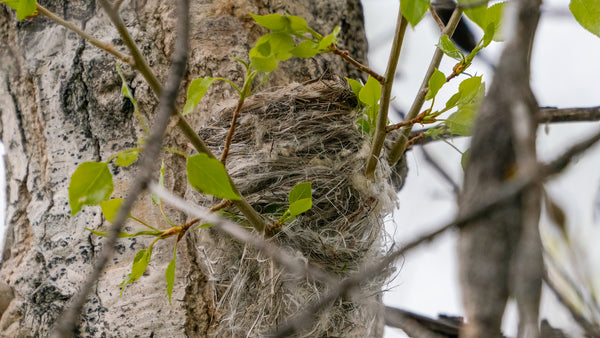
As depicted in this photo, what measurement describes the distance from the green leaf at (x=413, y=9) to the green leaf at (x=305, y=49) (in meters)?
0.17

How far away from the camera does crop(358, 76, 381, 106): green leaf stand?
3.51ft

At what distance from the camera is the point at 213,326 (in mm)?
1205

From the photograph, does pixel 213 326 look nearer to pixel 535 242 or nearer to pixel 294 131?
pixel 294 131

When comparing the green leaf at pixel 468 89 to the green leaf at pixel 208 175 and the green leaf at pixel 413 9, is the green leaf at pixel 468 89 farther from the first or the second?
the green leaf at pixel 208 175

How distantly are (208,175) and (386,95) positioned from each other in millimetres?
341

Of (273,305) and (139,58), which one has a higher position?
(139,58)

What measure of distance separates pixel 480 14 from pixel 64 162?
96 centimetres

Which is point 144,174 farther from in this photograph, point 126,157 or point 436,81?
point 436,81

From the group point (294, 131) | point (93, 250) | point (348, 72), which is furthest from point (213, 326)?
point (348, 72)

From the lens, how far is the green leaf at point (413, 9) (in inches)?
31.3

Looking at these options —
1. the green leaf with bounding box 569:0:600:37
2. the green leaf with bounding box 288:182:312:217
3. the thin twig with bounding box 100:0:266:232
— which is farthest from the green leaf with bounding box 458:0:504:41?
the thin twig with bounding box 100:0:266:232

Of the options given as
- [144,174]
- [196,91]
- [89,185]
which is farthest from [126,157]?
[144,174]

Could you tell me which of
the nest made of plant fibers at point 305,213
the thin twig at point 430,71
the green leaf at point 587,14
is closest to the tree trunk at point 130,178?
the nest made of plant fibers at point 305,213

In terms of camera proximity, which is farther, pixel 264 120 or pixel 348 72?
pixel 348 72
